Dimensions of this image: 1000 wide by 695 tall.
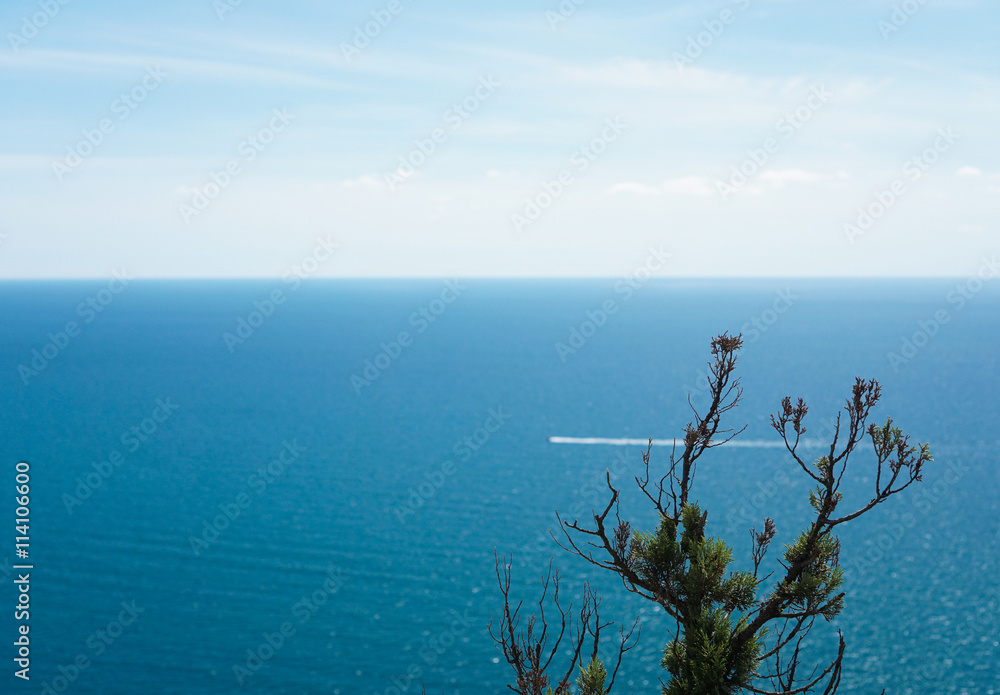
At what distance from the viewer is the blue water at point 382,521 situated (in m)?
43.8

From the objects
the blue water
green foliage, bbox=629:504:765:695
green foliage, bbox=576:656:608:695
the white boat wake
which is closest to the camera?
green foliage, bbox=629:504:765:695

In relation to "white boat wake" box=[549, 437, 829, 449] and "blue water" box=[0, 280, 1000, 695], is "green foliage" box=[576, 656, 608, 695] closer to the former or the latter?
"blue water" box=[0, 280, 1000, 695]

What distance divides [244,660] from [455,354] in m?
117

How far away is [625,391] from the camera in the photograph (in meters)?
118

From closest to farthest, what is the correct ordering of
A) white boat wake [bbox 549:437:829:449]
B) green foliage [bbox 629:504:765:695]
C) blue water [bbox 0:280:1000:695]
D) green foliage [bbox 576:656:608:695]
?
green foliage [bbox 629:504:765:695]
green foliage [bbox 576:656:608:695]
blue water [bbox 0:280:1000:695]
white boat wake [bbox 549:437:829:449]

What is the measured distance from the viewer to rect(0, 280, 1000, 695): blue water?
43812 mm

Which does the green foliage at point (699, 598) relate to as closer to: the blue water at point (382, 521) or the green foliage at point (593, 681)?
the green foliage at point (593, 681)

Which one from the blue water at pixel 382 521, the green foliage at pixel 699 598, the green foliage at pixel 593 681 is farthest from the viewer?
the blue water at pixel 382 521

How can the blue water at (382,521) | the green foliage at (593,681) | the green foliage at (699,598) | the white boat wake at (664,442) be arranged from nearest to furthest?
the green foliage at (699,598) → the green foliage at (593,681) → the blue water at (382,521) → the white boat wake at (664,442)

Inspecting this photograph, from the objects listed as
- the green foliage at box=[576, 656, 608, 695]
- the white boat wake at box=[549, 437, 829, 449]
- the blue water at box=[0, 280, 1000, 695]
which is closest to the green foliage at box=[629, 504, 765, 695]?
the green foliage at box=[576, 656, 608, 695]

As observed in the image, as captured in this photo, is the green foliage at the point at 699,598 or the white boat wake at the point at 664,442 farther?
the white boat wake at the point at 664,442

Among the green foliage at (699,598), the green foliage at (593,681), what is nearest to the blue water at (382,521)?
the green foliage at (593,681)

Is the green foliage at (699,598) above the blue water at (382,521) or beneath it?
beneath

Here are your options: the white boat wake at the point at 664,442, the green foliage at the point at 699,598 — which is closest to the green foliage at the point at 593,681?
the green foliage at the point at 699,598
